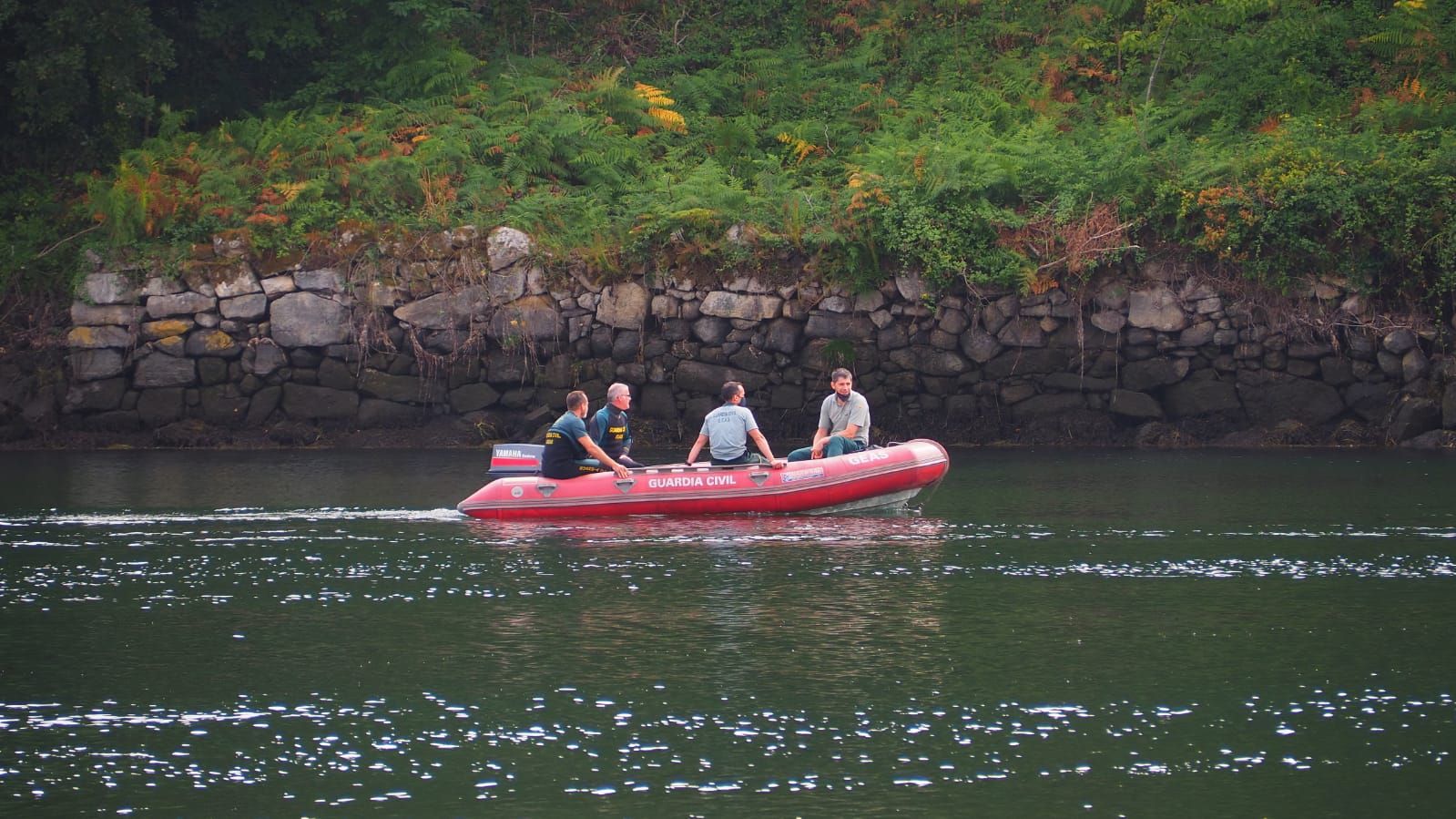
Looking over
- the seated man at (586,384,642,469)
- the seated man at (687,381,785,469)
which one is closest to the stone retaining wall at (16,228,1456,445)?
the seated man at (687,381,785,469)

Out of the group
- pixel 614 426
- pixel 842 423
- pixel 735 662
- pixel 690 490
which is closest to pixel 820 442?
pixel 842 423

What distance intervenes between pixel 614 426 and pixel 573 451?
1.85 feet

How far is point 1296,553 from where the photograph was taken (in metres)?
12.7

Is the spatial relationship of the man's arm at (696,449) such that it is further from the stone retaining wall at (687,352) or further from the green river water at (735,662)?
the stone retaining wall at (687,352)

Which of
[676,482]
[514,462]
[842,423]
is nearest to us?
[676,482]

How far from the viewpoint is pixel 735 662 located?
8.98m

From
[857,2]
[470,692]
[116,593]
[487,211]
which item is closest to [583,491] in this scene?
[116,593]

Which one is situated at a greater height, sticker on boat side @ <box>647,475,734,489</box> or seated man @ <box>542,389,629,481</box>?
seated man @ <box>542,389,629,481</box>

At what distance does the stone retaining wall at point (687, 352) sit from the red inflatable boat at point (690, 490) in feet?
24.8

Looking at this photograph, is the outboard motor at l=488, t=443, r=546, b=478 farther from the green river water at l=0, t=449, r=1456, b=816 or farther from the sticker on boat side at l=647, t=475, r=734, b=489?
the sticker on boat side at l=647, t=475, r=734, b=489

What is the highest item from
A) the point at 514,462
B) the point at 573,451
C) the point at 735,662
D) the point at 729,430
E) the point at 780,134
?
the point at 780,134

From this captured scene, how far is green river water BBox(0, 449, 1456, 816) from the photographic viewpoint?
6.82m

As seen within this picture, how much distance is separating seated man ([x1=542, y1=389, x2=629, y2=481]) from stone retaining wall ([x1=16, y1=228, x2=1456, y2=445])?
25.8 feet

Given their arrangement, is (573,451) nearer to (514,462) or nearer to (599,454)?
(599,454)
